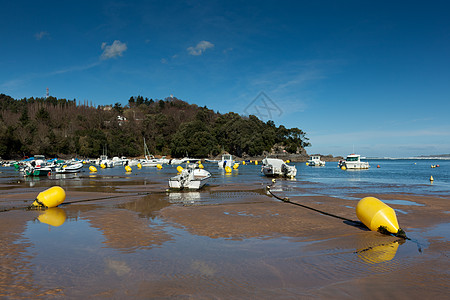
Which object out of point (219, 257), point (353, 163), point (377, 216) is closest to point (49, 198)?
point (219, 257)

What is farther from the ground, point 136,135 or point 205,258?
point 136,135

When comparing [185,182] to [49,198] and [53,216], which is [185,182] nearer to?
[49,198]

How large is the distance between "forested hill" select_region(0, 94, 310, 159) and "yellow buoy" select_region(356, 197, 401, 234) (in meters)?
119

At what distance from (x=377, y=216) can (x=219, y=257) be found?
20.2 feet

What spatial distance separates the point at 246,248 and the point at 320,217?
20.5ft

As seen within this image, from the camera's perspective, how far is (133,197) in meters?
22.1

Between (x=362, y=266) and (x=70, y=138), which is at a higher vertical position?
(x=70, y=138)

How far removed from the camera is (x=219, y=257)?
882cm

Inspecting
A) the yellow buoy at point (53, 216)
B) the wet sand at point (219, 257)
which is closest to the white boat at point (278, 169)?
the wet sand at point (219, 257)

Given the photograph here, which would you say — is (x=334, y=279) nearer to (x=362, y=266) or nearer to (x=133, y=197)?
(x=362, y=266)

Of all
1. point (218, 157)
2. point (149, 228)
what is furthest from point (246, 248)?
point (218, 157)

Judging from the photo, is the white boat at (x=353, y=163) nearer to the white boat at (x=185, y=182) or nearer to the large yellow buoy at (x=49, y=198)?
the white boat at (x=185, y=182)

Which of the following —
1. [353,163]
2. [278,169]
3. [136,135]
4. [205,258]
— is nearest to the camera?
[205,258]

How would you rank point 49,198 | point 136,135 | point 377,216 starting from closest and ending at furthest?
point 377,216 → point 49,198 → point 136,135
